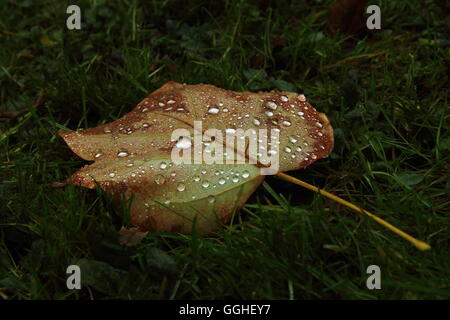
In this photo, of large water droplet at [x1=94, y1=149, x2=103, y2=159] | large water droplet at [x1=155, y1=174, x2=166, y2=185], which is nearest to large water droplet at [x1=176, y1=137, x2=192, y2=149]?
large water droplet at [x1=155, y1=174, x2=166, y2=185]

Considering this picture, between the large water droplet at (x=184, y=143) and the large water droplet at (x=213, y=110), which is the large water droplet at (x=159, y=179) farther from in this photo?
the large water droplet at (x=213, y=110)

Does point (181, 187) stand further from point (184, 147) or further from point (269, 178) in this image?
point (269, 178)

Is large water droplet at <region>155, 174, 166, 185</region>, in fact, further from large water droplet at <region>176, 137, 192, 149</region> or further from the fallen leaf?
large water droplet at <region>176, 137, 192, 149</region>

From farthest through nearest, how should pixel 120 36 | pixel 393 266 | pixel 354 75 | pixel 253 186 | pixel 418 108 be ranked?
pixel 120 36
pixel 354 75
pixel 418 108
pixel 253 186
pixel 393 266
